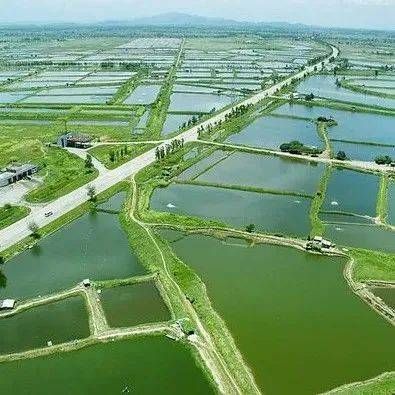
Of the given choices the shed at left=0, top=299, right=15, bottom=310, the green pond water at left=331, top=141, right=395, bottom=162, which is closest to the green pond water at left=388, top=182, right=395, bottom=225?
the green pond water at left=331, top=141, right=395, bottom=162

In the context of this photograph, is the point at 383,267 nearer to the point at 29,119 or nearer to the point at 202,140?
the point at 202,140


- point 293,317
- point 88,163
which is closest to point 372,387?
point 293,317

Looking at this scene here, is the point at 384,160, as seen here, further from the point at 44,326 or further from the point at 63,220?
the point at 44,326

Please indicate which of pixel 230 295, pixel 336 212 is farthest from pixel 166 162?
pixel 230 295

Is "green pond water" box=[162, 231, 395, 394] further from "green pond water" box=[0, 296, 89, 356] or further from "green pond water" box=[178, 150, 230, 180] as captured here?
"green pond water" box=[178, 150, 230, 180]

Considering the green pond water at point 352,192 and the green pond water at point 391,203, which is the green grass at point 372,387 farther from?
the green pond water at point 352,192
